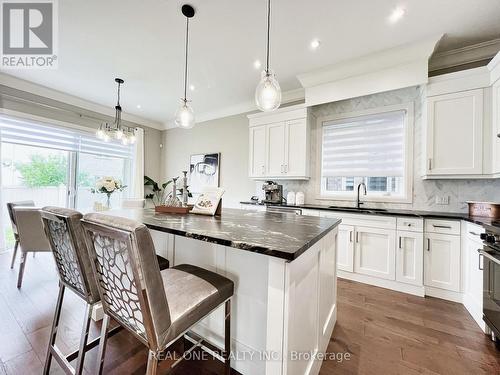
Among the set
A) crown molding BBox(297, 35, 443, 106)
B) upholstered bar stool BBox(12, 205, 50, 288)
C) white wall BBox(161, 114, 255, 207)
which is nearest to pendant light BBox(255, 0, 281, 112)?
crown molding BBox(297, 35, 443, 106)

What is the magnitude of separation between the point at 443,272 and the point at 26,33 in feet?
18.0

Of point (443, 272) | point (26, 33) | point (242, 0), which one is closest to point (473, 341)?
point (443, 272)

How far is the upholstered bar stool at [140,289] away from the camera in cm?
74

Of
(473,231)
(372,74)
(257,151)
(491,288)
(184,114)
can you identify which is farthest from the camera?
(257,151)

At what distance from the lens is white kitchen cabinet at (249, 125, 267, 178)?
3738 mm

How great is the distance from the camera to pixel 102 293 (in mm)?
1013

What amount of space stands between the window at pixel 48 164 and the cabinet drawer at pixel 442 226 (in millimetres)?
5796

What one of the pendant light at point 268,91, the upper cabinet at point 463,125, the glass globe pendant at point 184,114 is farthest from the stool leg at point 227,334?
the upper cabinet at point 463,125

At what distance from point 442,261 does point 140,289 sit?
3019mm

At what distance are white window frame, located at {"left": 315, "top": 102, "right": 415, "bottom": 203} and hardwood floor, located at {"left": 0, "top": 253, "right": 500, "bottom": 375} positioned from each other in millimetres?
1287

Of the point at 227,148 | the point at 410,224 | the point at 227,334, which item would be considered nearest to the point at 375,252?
the point at 410,224

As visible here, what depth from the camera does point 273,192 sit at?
3.60 meters

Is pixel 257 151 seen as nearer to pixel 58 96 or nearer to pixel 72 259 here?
pixel 72 259

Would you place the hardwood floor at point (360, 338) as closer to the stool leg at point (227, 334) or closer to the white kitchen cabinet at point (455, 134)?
the stool leg at point (227, 334)
